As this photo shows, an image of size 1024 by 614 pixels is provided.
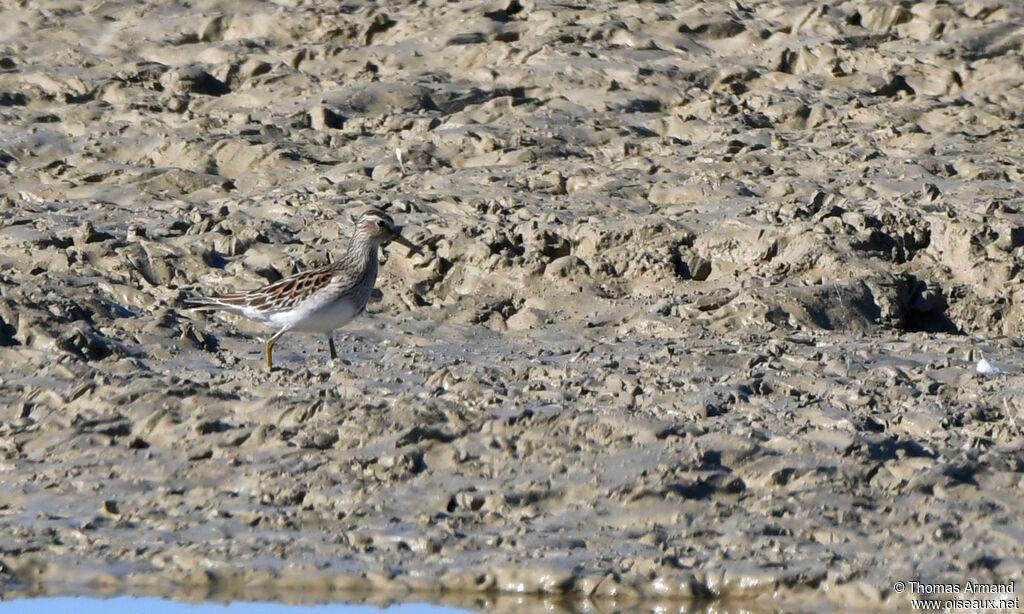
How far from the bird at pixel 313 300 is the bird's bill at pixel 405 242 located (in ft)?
1.34

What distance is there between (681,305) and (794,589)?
4.14 metres

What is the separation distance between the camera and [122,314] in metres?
11.5

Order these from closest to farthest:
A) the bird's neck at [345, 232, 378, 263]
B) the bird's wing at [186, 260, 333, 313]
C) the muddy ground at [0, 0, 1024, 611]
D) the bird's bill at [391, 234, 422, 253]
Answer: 1. the muddy ground at [0, 0, 1024, 611]
2. the bird's wing at [186, 260, 333, 313]
3. the bird's neck at [345, 232, 378, 263]
4. the bird's bill at [391, 234, 422, 253]

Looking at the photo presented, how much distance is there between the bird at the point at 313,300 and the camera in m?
10.8

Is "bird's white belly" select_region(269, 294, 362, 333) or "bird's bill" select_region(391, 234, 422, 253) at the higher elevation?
"bird's white belly" select_region(269, 294, 362, 333)

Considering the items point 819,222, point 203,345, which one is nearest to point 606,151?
point 819,222

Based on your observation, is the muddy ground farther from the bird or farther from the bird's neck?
the bird's neck

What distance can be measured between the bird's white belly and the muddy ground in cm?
32

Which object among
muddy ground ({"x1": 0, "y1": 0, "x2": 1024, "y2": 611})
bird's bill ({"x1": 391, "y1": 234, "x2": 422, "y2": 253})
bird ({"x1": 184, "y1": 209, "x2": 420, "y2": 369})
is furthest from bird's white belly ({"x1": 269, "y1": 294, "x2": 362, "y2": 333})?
bird's bill ({"x1": 391, "y1": 234, "x2": 422, "y2": 253})

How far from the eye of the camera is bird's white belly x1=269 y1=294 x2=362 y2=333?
1074cm

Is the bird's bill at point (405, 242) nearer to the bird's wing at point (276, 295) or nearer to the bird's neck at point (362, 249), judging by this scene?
the bird's neck at point (362, 249)

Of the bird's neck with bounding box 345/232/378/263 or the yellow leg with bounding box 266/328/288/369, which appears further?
the bird's neck with bounding box 345/232/378/263

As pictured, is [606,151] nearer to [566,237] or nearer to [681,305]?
[566,237]

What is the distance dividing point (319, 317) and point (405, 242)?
146 cm
